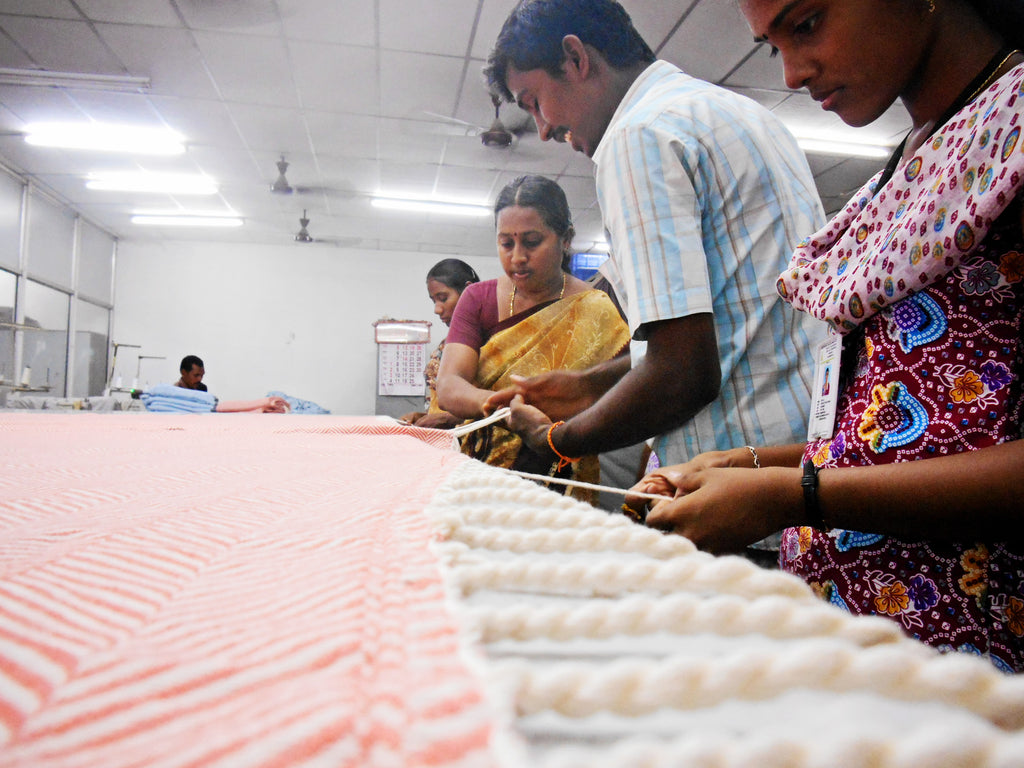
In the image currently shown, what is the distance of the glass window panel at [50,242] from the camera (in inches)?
179

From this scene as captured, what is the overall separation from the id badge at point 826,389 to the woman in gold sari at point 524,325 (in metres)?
0.69

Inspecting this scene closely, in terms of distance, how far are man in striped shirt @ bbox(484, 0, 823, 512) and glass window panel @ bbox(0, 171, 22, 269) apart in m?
5.04

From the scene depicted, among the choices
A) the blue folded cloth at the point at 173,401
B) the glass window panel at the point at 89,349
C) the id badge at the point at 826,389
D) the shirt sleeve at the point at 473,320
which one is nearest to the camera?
the id badge at the point at 826,389

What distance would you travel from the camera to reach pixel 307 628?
15 cm

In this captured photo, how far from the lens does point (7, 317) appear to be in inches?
169

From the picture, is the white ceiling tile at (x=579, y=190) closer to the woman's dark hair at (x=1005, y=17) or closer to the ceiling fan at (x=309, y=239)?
the ceiling fan at (x=309, y=239)

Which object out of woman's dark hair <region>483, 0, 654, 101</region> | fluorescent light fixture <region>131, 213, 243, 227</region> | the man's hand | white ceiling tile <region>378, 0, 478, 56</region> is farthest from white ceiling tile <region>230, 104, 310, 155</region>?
the man's hand

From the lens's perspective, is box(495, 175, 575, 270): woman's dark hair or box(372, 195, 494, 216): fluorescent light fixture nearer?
box(495, 175, 575, 270): woman's dark hair

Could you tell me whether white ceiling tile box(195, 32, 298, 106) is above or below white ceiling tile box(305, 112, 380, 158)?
above

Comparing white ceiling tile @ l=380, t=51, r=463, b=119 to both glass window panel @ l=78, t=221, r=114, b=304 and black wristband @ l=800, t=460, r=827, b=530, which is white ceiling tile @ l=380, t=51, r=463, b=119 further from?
glass window panel @ l=78, t=221, r=114, b=304

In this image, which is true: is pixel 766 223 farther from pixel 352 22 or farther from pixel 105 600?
pixel 352 22

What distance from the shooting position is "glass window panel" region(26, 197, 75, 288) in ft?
15.0

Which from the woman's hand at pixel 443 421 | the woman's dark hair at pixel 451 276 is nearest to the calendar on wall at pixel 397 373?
the woman's dark hair at pixel 451 276

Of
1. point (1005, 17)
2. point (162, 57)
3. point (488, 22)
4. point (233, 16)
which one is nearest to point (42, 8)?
point (162, 57)
